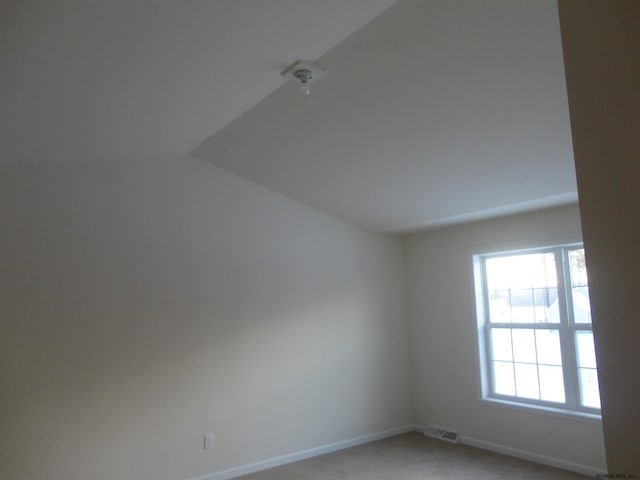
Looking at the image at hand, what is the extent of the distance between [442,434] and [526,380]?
1163mm

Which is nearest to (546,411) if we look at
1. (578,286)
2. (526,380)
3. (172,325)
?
(526,380)

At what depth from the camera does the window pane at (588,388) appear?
413cm

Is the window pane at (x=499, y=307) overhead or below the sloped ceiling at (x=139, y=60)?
below

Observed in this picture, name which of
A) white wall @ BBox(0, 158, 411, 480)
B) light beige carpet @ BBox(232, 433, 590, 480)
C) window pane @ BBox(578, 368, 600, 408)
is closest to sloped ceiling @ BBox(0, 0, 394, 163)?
white wall @ BBox(0, 158, 411, 480)

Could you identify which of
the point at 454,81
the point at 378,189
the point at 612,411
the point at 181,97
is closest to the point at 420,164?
the point at 378,189

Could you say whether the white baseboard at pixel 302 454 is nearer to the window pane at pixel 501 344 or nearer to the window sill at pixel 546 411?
the window sill at pixel 546 411

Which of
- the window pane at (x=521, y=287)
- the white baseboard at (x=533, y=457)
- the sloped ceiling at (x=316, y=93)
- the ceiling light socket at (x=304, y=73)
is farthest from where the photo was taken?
the window pane at (x=521, y=287)

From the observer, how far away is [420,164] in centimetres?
381

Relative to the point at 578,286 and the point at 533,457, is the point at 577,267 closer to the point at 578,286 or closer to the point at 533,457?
the point at 578,286

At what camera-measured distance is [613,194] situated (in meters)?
1.06

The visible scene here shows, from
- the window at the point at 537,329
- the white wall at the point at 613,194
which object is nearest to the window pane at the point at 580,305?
the window at the point at 537,329

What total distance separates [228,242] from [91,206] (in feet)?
4.07

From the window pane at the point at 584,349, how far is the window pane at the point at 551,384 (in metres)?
0.24

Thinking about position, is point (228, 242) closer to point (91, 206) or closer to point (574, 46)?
point (91, 206)
